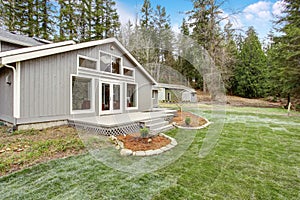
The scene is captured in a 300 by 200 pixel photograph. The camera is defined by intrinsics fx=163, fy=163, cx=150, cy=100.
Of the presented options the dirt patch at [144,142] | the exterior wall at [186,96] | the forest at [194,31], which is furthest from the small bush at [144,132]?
the exterior wall at [186,96]

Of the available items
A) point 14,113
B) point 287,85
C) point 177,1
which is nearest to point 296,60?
point 287,85

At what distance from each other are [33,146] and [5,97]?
11.2ft

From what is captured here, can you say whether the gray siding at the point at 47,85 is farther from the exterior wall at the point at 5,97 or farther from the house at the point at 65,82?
the exterior wall at the point at 5,97

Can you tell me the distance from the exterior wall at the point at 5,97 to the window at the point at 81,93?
1938mm

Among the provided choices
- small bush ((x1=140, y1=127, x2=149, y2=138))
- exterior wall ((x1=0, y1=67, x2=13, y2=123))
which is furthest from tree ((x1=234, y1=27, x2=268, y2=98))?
exterior wall ((x1=0, y1=67, x2=13, y2=123))

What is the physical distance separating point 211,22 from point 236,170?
16.9m

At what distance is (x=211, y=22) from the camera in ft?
54.2

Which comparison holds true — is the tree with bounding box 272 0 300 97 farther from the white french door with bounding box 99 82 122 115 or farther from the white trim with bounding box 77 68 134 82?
the white french door with bounding box 99 82 122 115

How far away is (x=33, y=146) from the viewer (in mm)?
3943

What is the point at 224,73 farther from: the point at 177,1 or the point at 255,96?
the point at 177,1

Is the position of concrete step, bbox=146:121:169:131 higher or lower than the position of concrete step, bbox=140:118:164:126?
lower

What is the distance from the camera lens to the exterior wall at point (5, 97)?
218 inches

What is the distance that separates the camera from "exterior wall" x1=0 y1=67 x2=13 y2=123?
5535 mm

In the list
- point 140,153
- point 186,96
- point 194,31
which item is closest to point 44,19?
point 194,31
